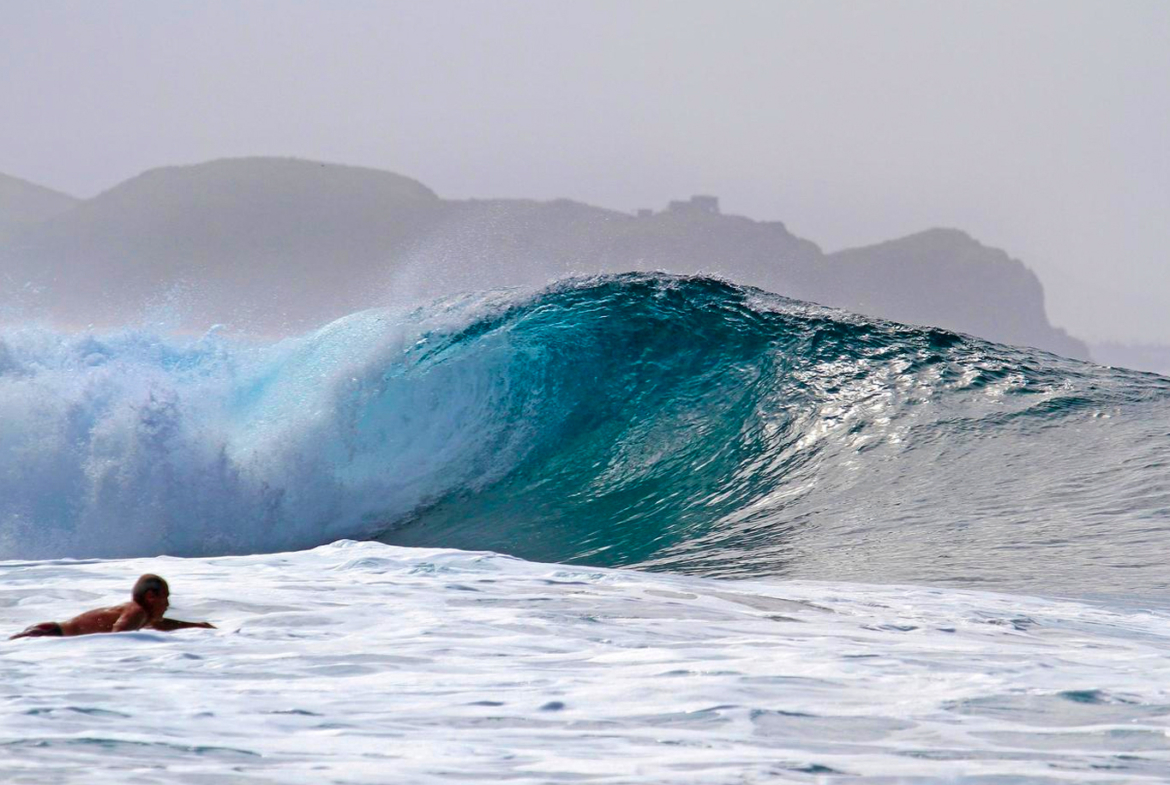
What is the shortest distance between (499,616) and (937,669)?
6.31ft

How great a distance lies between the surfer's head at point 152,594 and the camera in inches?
195

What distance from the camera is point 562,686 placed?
4.21 meters

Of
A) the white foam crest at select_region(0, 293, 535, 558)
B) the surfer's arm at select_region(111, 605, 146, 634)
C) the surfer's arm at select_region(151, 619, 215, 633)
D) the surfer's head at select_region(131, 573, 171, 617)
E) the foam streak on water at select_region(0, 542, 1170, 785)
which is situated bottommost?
the foam streak on water at select_region(0, 542, 1170, 785)

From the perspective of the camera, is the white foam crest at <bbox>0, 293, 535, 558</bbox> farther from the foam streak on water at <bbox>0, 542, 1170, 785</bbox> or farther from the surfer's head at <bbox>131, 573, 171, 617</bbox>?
the surfer's head at <bbox>131, 573, 171, 617</bbox>

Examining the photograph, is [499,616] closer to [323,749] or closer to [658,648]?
[658,648]

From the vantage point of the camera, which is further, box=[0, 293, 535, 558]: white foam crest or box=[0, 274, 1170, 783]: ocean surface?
box=[0, 293, 535, 558]: white foam crest

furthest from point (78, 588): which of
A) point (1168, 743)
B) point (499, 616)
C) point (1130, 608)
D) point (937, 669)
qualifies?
point (1130, 608)

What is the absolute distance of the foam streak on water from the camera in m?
3.35

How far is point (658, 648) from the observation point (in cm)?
479

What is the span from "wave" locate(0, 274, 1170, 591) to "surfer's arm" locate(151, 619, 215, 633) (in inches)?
165

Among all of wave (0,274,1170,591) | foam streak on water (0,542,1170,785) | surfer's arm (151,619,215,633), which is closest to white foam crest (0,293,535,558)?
wave (0,274,1170,591)

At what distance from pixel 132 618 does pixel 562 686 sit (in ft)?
6.44

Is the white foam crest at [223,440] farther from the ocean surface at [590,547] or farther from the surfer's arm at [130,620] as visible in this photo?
the surfer's arm at [130,620]

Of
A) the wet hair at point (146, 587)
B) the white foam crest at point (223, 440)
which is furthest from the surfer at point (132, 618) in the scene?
the white foam crest at point (223, 440)
